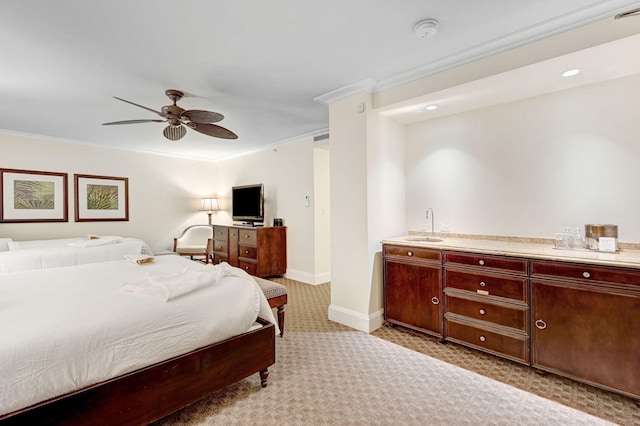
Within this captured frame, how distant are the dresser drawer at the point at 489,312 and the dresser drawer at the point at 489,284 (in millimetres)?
95

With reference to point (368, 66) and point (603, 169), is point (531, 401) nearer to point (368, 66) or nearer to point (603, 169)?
point (603, 169)

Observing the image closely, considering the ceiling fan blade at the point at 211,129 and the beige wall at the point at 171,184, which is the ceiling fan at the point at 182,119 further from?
the beige wall at the point at 171,184

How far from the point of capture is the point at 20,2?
5.70 ft

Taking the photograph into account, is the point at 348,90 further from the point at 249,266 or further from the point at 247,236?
the point at 249,266


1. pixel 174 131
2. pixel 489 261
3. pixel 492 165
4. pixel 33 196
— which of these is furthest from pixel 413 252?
pixel 33 196

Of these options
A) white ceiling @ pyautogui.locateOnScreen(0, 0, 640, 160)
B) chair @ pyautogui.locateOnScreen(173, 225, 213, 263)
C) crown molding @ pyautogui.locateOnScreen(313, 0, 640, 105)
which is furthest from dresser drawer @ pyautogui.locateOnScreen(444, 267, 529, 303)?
chair @ pyautogui.locateOnScreen(173, 225, 213, 263)

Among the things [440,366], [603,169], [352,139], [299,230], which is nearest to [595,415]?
[440,366]

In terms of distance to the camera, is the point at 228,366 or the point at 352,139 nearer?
the point at 228,366

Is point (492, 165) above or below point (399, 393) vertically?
above

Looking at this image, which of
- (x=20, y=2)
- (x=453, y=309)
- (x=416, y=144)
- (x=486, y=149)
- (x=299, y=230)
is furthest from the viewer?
(x=299, y=230)

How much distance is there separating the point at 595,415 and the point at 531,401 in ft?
1.06

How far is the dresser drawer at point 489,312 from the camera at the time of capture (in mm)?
2273

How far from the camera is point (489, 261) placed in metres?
2.42

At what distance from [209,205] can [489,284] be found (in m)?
5.71
